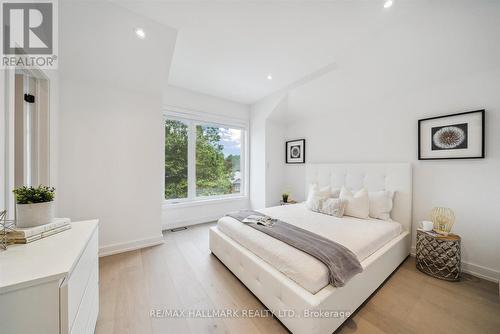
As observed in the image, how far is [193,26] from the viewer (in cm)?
203

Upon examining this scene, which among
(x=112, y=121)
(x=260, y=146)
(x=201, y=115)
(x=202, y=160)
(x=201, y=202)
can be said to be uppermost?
(x=201, y=115)

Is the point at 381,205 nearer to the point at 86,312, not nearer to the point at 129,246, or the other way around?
the point at 86,312

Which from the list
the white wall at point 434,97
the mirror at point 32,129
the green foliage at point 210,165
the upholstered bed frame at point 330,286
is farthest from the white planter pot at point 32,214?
the white wall at point 434,97

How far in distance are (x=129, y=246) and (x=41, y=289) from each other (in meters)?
2.26

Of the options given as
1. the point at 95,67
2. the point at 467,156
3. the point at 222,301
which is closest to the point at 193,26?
the point at 95,67

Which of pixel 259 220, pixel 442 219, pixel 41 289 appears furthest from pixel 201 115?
pixel 442 219

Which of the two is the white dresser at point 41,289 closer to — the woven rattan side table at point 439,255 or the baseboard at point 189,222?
the baseboard at point 189,222

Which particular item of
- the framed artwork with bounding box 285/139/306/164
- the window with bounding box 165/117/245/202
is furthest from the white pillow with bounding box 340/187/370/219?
the window with bounding box 165/117/245/202

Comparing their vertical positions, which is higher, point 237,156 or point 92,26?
point 92,26

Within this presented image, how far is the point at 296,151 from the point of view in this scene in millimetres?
4137

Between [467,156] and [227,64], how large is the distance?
3.22 metres

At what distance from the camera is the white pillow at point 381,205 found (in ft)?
8.17

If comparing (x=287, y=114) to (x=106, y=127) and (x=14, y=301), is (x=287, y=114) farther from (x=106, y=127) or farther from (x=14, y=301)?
(x=14, y=301)

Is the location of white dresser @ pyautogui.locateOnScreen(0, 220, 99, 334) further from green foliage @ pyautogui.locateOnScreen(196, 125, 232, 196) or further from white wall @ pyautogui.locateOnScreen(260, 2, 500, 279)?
white wall @ pyautogui.locateOnScreen(260, 2, 500, 279)
